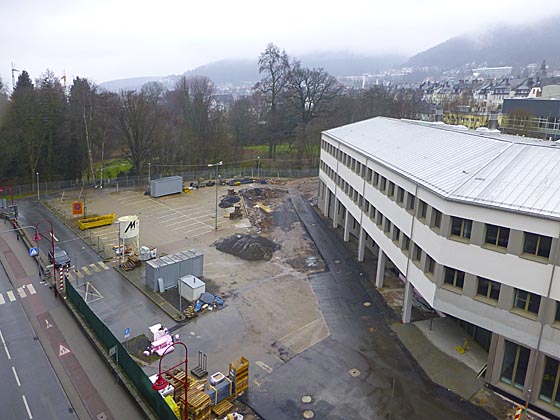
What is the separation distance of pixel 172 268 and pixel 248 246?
8.67 m

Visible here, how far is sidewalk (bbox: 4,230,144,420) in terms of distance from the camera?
63.3 feet

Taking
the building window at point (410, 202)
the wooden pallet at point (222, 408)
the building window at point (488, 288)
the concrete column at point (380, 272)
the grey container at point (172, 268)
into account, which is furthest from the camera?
the concrete column at point (380, 272)

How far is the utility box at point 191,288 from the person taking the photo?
94.6ft

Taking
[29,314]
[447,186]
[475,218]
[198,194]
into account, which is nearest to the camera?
[475,218]

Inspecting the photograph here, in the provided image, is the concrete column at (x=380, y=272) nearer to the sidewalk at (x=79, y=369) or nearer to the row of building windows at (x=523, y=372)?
the row of building windows at (x=523, y=372)

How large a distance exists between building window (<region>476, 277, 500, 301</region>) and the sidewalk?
16.7 metres

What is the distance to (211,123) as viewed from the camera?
8238 cm

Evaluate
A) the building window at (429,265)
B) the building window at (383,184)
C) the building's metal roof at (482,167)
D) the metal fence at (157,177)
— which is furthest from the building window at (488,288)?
the metal fence at (157,177)

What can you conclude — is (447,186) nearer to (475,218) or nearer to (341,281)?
(475,218)

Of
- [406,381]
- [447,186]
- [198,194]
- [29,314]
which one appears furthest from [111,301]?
[198,194]

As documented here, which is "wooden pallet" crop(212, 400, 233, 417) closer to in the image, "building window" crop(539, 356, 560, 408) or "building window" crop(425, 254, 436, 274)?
"building window" crop(425, 254, 436, 274)

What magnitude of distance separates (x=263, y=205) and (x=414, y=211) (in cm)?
3171

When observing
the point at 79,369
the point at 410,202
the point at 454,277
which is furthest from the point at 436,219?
the point at 79,369

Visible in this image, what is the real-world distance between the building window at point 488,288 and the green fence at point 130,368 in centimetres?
1498
